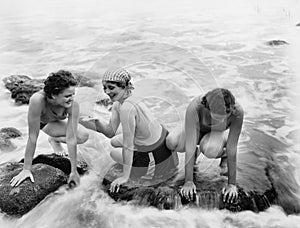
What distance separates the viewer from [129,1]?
56.2 feet

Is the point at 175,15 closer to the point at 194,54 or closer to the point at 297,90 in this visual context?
the point at 194,54

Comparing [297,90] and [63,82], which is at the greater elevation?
[63,82]

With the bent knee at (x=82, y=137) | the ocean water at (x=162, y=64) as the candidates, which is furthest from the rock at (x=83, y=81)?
the bent knee at (x=82, y=137)

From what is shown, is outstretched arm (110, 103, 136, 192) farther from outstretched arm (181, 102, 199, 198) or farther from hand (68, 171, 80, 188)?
hand (68, 171, 80, 188)

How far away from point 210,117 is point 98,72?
15.6ft

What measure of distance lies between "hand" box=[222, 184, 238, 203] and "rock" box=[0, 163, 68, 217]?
1.47 m

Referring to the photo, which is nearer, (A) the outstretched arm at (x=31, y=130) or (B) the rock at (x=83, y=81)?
(A) the outstretched arm at (x=31, y=130)

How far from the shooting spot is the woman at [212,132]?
2984 millimetres

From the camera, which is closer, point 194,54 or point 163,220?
point 163,220

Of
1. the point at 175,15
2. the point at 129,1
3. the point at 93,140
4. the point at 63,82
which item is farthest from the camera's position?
the point at 129,1

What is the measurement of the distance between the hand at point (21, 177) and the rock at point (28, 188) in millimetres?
26

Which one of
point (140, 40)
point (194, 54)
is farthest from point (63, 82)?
point (140, 40)

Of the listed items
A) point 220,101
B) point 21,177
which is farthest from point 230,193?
point 21,177

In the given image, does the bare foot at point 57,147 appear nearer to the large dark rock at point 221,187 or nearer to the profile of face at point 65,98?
the large dark rock at point 221,187
